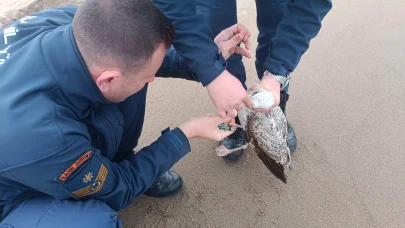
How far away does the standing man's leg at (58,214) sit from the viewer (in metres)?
1.15

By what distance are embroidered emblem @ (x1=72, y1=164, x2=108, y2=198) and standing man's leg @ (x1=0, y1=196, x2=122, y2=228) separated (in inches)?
1.6

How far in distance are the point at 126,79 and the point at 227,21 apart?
63cm

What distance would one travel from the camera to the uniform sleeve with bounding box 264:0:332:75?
52.6 inches

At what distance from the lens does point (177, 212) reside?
62.0 inches

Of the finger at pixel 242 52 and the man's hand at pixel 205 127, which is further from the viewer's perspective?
the finger at pixel 242 52

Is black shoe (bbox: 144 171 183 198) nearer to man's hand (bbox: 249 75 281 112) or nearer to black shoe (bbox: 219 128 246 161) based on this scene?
black shoe (bbox: 219 128 246 161)

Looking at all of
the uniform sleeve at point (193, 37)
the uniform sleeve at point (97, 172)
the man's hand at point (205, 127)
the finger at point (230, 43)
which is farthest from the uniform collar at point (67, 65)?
the finger at point (230, 43)

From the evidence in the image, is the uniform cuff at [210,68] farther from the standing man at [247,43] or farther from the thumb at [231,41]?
the thumb at [231,41]

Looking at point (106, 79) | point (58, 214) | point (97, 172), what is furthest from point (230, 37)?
point (58, 214)

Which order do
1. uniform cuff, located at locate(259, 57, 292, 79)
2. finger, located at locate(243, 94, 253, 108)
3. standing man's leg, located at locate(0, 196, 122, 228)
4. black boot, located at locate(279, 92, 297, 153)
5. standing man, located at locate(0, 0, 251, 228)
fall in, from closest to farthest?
standing man, located at locate(0, 0, 251, 228) < standing man's leg, located at locate(0, 196, 122, 228) < finger, located at locate(243, 94, 253, 108) < uniform cuff, located at locate(259, 57, 292, 79) < black boot, located at locate(279, 92, 297, 153)

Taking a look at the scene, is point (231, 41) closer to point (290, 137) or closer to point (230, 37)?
point (230, 37)

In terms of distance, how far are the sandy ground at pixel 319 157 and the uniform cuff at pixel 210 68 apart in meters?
0.61

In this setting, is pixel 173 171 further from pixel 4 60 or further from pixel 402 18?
pixel 402 18

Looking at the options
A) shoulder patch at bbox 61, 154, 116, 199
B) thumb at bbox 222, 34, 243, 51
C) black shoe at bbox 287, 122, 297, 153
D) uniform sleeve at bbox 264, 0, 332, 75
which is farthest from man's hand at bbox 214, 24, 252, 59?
shoulder patch at bbox 61, 154, 116, 199
